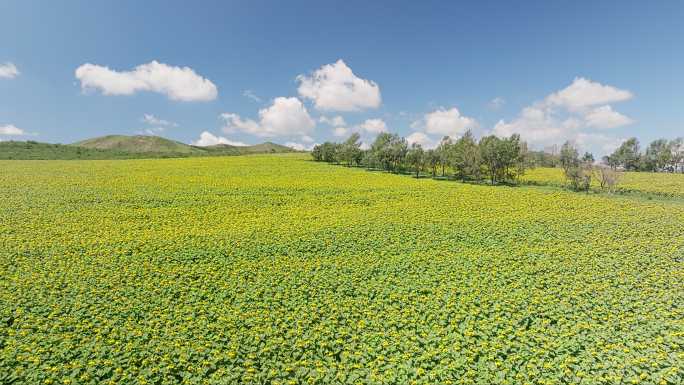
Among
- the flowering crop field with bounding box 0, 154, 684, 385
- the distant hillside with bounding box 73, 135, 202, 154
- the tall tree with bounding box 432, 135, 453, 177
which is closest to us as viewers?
the flowering crop field with bounding box 0, 154, 684, 385

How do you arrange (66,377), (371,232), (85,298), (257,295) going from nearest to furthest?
(66,377) → (85,298) → (257,295) → (371,232)

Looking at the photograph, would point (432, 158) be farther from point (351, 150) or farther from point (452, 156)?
point (351, 150)

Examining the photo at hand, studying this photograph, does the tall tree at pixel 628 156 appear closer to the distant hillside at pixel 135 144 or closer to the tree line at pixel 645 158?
the tree line at pixel 645 158

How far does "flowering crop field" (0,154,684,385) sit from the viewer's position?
909cm

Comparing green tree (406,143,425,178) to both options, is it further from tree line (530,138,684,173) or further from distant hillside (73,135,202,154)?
distant hillside (73,135,202,154)

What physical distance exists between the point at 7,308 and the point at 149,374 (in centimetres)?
777

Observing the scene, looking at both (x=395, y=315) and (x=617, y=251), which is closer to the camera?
(x=395, y=315)

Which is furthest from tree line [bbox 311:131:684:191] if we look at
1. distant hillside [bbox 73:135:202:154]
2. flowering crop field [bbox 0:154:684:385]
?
distant hillside [bbox 73:135:202:154]

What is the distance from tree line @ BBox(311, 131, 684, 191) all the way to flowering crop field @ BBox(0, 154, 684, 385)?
33.3 metres

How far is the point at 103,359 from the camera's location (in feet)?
Answer: 29.8

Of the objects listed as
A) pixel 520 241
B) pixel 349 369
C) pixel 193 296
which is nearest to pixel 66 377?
pixel 193 296

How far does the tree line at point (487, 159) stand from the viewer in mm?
54312

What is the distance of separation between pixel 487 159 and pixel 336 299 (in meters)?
56.9

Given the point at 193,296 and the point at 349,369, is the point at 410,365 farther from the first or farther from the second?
the point at 193,296
